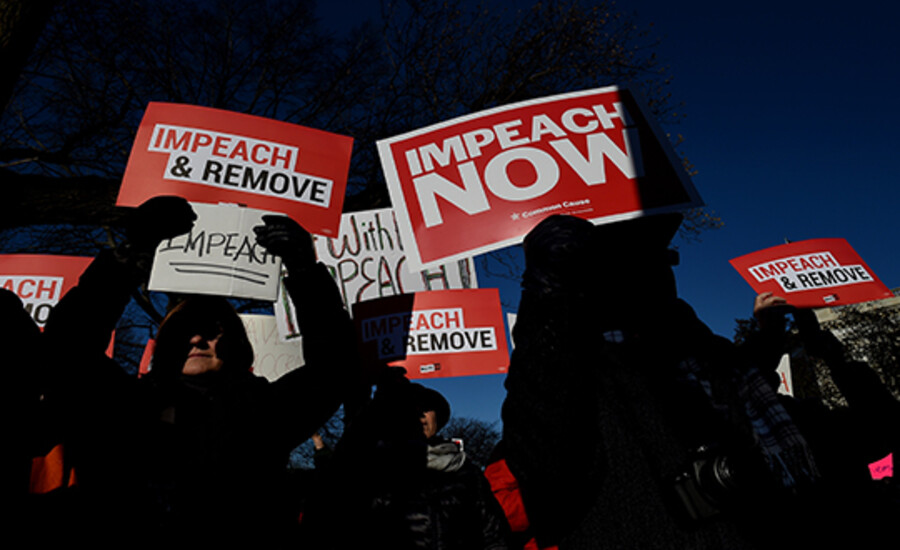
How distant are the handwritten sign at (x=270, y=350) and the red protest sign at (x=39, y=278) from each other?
1247 mm

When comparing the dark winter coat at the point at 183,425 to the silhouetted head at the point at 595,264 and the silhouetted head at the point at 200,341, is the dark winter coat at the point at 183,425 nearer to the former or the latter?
the silhouetted head at the point at 200,341

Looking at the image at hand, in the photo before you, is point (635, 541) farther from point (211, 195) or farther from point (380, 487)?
point (211, 195)

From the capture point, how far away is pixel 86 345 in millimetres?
1373

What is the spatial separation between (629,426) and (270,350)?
3808 mm

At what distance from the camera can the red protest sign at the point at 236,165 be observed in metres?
2.28

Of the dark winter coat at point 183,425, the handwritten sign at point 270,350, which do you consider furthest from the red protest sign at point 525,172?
the handwritten sign at point 270,350

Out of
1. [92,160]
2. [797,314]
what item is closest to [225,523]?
[797,314]

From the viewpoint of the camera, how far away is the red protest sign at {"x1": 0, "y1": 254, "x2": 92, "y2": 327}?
3.08 metres

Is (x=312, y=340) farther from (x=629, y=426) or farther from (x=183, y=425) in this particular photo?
(x=629, y=426)

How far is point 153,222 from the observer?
1499 mm

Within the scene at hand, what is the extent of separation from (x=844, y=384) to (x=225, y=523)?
2144 millimetres

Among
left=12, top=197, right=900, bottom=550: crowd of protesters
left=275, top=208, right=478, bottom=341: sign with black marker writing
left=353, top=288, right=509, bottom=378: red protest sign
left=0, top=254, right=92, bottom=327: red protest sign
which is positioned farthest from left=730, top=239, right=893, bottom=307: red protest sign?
left=0, top=254, right=92, bottom=327: red protest sign

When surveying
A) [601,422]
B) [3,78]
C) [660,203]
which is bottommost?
[601,422]

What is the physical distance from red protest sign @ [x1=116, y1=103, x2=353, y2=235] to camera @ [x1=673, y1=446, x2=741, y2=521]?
1895 millimetres
